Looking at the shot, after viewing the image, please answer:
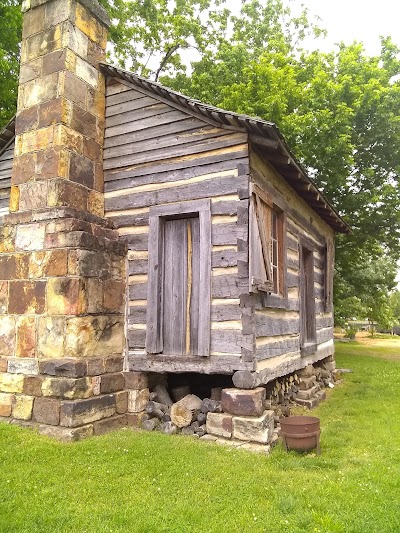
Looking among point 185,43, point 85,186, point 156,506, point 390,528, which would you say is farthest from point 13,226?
point 185,43

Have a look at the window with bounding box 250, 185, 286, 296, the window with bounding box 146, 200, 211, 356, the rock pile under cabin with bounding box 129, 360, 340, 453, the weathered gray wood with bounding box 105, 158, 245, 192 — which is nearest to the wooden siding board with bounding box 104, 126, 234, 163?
the weathered gray wood with bounding box 105, 158, 245, 192

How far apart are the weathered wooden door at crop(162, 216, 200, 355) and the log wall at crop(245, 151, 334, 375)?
3.39 ft

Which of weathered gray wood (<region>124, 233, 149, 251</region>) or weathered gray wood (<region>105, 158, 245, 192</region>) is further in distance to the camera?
weathered gray wood (<region>124, 233, 149, 251</region>)

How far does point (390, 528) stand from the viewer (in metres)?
3.76

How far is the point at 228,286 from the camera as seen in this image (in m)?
6.53

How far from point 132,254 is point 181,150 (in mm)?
1900

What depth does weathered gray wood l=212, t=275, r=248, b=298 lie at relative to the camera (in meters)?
6.39

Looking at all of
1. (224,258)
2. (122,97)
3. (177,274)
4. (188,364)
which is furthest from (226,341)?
(122,97)

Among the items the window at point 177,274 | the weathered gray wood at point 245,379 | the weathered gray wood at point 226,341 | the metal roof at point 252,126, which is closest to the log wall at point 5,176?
the metal roof at point 252,126

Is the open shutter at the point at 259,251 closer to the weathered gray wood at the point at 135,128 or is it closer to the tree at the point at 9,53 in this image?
the weathered gray wood at the point at 135,128

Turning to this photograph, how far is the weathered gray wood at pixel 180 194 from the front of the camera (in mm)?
6715

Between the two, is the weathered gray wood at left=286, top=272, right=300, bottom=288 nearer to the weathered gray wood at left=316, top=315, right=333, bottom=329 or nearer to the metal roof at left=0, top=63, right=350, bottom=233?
the metal roof at left=0, top=63, right=350, bottom=233

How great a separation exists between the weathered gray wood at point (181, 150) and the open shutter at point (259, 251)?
93cm

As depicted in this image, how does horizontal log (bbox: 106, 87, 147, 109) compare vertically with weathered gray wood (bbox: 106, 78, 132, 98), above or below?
below
